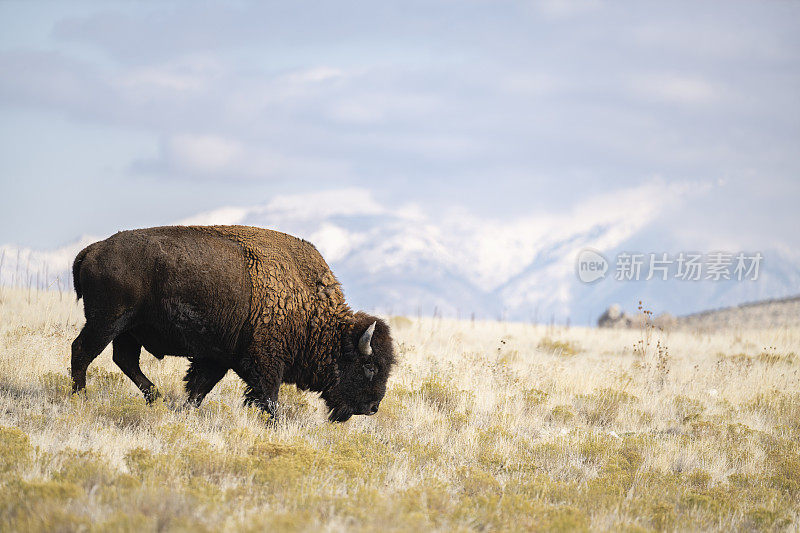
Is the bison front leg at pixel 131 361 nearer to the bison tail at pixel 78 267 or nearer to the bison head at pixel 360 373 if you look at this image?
the bison tail at pixel 78 267

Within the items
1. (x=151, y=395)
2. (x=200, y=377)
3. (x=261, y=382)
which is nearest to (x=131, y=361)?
(x=151, y=395)

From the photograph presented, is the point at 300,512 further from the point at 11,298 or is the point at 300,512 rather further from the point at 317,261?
the point at 11,298

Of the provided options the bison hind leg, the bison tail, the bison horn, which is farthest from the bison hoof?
the bison horn

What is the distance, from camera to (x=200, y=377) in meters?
7.64

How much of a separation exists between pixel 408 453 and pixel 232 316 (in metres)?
2.21

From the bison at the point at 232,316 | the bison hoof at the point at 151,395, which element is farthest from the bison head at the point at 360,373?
the bison hoof at the point at 151,395

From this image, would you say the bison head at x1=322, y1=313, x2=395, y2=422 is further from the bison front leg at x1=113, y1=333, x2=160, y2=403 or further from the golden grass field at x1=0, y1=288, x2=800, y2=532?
the bison front leg at x1=113, y1=333, x2=160, y2=403

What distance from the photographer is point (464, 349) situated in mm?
13930

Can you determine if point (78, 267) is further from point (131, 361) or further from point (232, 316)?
point (232, 316)

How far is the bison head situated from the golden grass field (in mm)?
282

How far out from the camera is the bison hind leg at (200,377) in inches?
300

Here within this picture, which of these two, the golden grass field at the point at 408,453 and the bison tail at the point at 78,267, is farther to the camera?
the bison tail at the point at 78,267

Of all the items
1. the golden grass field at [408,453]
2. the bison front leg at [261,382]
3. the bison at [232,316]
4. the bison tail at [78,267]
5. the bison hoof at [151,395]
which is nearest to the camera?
the golden grass field at [408,453]

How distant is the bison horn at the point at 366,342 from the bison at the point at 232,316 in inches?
0.4
